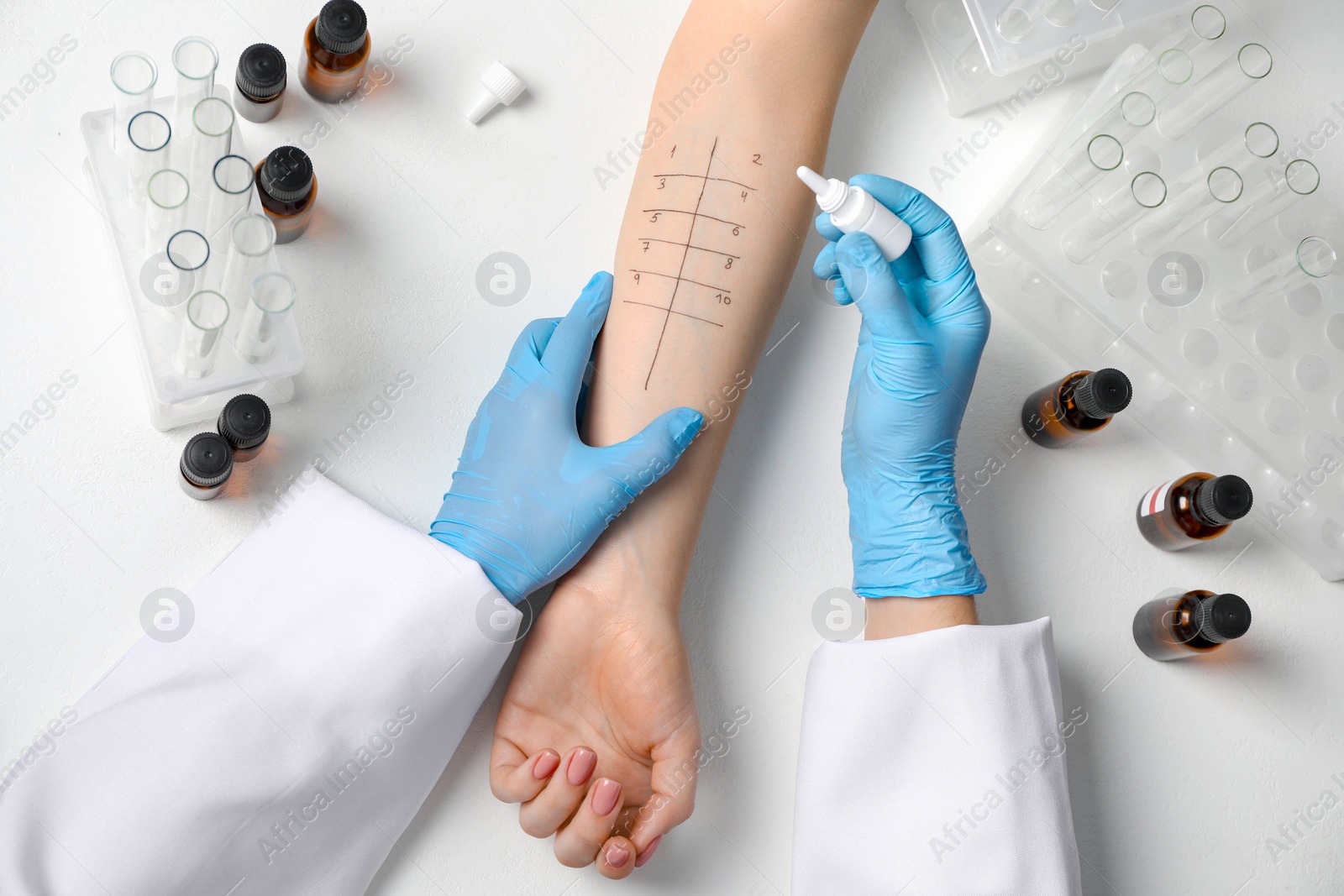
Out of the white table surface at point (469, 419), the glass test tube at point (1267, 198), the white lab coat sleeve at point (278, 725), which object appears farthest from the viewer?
the glass test tube at point (1267, 198)

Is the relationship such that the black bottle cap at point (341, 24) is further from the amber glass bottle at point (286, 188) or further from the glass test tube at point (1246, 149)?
the glass test tube at point (1246, 149)

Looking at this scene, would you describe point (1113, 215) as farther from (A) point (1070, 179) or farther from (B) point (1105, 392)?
(B) point (1105, 392)

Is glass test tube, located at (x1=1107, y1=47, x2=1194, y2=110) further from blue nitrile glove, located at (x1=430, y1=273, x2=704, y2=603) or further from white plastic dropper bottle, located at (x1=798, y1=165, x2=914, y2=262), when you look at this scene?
blue nitrile glove, located at (x1=430, y1=273, x2=704, y2=603)

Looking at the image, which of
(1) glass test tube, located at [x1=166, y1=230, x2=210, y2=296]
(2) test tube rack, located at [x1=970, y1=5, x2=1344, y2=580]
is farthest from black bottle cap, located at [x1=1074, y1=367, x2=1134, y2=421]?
(1) glass test tube, located at [x1=166, y1=230, x2=210, y2=296]

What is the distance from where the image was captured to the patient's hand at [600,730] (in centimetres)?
134

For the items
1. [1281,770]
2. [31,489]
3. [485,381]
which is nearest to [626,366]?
[485,381]

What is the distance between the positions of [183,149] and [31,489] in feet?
1.61

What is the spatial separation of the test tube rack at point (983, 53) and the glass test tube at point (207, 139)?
111 cm

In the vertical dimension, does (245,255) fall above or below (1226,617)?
below

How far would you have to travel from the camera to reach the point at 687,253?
1.52m

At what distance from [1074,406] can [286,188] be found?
3.88ft

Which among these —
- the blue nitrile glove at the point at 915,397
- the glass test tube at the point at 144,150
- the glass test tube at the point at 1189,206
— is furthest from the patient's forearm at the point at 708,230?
the glass test tube at the point at 144,150

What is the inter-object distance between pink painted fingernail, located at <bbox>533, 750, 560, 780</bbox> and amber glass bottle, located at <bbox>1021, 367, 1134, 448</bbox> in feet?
2.95

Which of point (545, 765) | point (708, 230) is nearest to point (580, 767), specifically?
point (545, 765)
